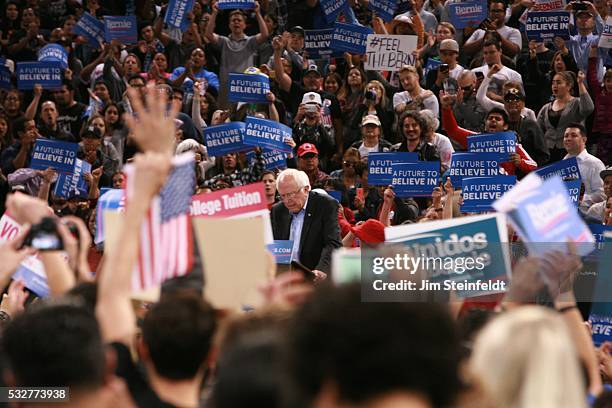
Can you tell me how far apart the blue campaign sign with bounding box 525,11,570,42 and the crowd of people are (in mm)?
153

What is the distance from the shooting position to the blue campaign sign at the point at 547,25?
1251 cm

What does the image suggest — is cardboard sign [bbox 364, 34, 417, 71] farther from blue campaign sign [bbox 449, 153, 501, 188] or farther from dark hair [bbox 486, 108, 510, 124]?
blue campaign sign [bbox 449, 153, 501, 188]

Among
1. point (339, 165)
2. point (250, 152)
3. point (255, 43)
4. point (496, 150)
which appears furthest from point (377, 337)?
point (255, 43)

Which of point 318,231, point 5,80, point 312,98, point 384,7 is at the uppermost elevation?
point 384,7

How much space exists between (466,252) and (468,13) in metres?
8.53

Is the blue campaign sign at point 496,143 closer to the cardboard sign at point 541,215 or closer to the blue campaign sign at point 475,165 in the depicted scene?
the blue campaign sign at point 475,165

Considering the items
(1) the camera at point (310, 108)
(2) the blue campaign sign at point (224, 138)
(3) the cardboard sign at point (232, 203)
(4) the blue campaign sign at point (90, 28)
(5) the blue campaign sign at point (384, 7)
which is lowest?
(3) the cardboard sign at point (232, 203)

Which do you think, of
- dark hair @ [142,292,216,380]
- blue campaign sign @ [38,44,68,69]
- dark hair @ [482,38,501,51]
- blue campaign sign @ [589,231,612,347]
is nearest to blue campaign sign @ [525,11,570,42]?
dark hair @ [482,38,501,51]

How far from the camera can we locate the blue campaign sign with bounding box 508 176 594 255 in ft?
11.4

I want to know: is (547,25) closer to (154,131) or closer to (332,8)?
(332,8)

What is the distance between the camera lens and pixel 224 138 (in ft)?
35.2

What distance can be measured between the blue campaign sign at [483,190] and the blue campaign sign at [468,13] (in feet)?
16.4

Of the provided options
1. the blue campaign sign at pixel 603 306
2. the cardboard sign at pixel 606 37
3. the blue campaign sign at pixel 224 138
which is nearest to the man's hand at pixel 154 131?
the blue campaign sign at pixel 603 306

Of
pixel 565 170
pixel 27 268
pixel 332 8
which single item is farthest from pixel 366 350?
pixel 332 8
